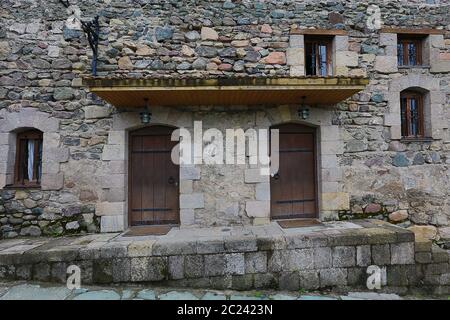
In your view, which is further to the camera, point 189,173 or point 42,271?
point 189,173

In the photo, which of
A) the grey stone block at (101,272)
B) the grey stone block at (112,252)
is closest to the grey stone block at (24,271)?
the grey stone block at (101,272)

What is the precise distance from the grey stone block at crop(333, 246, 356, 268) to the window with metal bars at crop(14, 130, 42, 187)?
4834 mm

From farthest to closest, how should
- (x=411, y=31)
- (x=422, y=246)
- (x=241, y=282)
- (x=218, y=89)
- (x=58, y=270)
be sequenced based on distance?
(x=411, y=31) < (x=218, y=89) < (x=422, y=246) < (x=241, y=282) < (x=58, y=270)

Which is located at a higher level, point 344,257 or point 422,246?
point 422,246

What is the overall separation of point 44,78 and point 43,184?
5.87 ft

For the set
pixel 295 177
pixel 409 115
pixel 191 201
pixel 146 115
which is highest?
pixel 409 115

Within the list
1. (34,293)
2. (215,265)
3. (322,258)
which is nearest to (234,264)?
(215,265)

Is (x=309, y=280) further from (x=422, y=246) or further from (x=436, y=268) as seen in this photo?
(x=436, y=268)

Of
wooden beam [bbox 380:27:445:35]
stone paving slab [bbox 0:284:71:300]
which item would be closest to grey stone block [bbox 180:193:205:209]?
stone paving slab [bbox 0:284:71:300]

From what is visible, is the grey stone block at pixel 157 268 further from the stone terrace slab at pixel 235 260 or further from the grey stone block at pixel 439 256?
the grey stone block at pixel 439 256

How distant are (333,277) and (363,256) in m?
0.49

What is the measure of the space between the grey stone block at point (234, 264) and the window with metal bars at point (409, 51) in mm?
4648

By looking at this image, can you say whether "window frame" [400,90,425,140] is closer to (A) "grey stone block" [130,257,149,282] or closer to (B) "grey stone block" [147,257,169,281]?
(B) "grey stone block" [147,257,169,281]

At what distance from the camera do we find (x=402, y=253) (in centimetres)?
342
